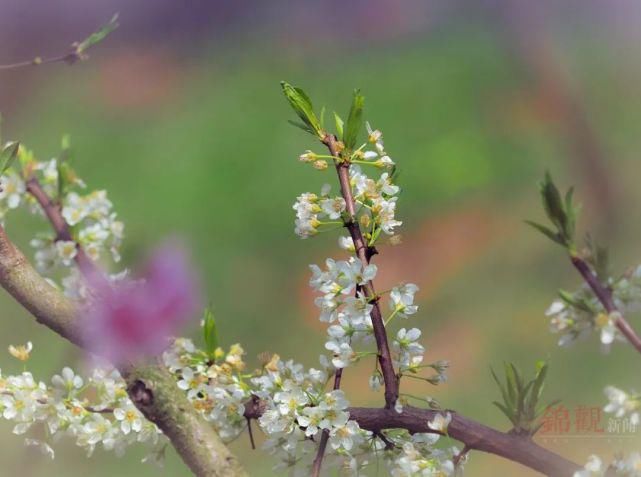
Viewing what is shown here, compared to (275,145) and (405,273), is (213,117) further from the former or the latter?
(405,273)

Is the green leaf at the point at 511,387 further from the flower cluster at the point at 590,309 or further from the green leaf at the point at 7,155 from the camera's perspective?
the green leaf at the point at 7,155

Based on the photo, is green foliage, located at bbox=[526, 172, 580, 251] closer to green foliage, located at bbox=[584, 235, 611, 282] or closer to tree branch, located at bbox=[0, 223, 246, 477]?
green foliage, located at bbox=[584, 235, 611, 282]

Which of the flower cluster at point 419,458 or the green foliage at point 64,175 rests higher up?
the green foliage at point 64,175

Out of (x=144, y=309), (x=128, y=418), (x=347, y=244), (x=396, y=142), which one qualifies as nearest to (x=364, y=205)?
(x=347, y=244)

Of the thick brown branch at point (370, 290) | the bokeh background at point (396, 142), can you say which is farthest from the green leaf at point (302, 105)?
the bokeh background at point (396, 142)

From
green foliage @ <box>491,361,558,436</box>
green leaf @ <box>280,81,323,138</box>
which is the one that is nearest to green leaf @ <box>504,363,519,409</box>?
green foliage @ <box>491,361,558,436</box>

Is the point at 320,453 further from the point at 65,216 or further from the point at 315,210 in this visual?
the point at 65,216
